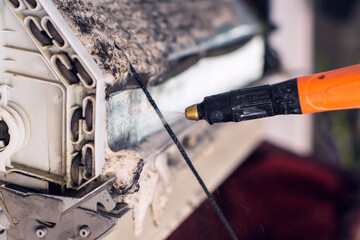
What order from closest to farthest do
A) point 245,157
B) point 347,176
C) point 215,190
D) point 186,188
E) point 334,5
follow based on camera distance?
point 215,190 < point 186,188 < point 245,157 < point 347,176 < point 334,5

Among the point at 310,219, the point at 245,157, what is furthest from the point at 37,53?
the point at 310,219

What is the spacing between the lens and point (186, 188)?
561 mm

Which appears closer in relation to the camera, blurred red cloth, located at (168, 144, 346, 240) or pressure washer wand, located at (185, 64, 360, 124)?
pressure washer wand, located at (185, 64, 360, 124)

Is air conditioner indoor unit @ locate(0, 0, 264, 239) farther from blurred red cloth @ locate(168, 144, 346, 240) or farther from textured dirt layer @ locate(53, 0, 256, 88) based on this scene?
blurred red cloth @ locate(168, 144, 346, 240)

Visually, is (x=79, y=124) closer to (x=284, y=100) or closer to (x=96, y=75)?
(x=96, y=75)

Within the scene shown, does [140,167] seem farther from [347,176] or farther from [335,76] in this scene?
[347,176]

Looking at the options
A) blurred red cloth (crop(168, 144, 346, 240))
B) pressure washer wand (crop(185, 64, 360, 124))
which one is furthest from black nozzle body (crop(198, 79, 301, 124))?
blurred red cloth (crop(168, 144, 346, 240))

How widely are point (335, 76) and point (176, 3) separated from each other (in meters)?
0.34

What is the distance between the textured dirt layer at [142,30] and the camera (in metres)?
0.38

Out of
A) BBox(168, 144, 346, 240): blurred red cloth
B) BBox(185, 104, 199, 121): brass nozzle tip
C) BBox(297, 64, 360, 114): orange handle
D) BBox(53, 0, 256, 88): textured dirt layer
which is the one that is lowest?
BBox(168, 144, 346, 240): blurred red cloth

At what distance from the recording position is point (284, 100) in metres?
0.34

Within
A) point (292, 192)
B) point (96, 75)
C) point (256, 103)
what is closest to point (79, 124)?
point (96, 75)

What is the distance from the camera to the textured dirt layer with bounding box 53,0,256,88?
38 cm

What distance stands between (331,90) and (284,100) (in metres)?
0.04
